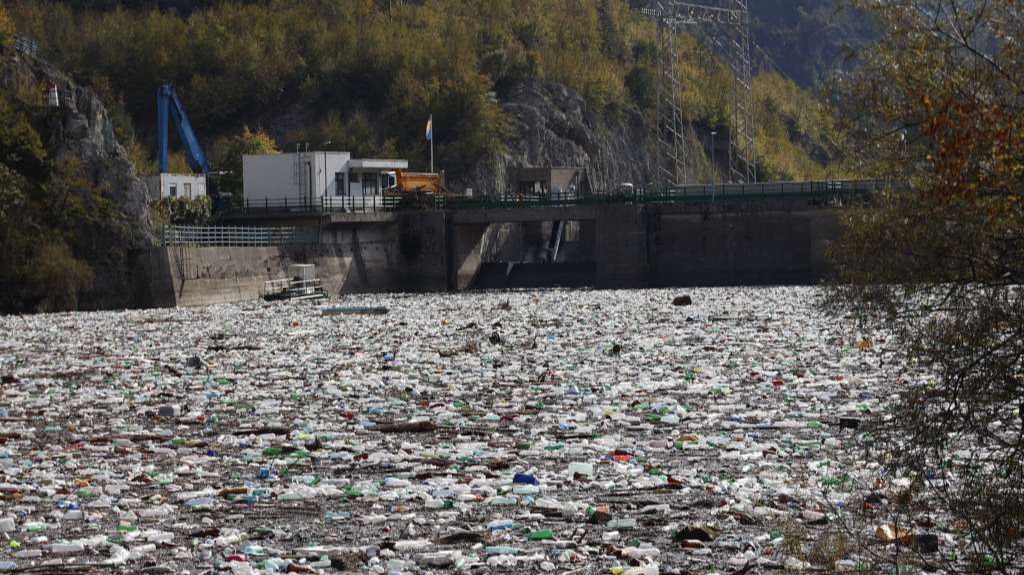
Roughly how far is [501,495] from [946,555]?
13.9 feet

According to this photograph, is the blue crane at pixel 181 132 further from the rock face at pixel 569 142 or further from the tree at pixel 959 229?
the tree at pixel 959 229

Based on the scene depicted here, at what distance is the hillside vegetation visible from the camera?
100375 mm

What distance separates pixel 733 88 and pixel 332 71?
3604 centimetres

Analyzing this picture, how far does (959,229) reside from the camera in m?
9.61

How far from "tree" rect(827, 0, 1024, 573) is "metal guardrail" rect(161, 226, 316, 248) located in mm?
47423

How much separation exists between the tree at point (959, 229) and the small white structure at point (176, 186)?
→ 2614 inches

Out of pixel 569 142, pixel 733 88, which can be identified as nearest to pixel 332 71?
pixel 569 142

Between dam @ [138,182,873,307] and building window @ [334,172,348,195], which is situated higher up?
building window @ [334,172,348,195]

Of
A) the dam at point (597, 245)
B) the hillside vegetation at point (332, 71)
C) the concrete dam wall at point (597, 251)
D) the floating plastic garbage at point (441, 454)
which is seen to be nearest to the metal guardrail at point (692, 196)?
the dam at point (597, 245)

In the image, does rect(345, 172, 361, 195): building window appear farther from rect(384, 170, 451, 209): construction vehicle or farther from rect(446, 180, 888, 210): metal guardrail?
rect(446, 180, 888, 210): metal guardrail

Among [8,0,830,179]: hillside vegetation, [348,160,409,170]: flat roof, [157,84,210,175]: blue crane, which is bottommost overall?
[348,160,409,170]: flat roof

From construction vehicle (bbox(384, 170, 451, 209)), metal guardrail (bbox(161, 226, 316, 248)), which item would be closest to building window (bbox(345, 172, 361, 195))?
construction vehicle (bbox(384, 170, 451, 209))

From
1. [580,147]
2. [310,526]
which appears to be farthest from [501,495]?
[580,147]

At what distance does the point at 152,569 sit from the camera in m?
10.7
